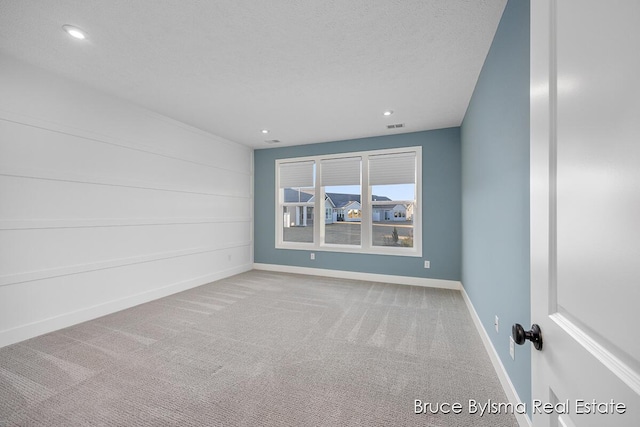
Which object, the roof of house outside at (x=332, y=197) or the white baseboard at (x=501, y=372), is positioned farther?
the roof of house outside at (x=332, y=197)

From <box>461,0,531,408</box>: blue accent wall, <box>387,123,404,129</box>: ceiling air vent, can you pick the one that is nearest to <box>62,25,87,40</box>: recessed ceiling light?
<box>461,0,531,408</box>: blue accent wall

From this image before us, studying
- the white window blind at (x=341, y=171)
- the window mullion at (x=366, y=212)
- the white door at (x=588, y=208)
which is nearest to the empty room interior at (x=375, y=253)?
the white door at (x=588, y=208)

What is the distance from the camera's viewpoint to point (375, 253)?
4.74 metres

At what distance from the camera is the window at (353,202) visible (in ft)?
15.2

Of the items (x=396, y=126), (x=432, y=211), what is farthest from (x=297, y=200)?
(x=432, y=211)

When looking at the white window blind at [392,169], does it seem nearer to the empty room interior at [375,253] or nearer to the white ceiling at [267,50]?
the empty room interior at [375,253]

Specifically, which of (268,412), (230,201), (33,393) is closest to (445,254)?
(268,412)

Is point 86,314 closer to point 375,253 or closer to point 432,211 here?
point 375,253

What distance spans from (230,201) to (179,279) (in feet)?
5.52

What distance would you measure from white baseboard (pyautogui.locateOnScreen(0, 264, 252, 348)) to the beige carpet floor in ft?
0.32

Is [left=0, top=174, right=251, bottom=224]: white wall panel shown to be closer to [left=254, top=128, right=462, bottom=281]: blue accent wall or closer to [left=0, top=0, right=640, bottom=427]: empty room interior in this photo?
[left=0, top=0, right=640, bottom=427]: empty room interior

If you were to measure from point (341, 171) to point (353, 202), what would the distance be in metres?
0.64

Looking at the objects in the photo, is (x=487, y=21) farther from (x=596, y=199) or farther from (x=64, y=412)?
(x=64, y=412)

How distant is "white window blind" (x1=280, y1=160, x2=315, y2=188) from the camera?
535 centimetres
